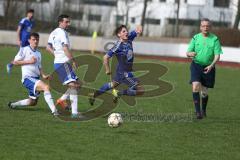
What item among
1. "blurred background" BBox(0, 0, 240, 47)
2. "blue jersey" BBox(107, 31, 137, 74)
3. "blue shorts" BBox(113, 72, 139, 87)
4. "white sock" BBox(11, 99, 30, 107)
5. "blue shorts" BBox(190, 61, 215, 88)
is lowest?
"blurred background" BBox(0, 0, 240, 47)

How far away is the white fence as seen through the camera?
39406 mm

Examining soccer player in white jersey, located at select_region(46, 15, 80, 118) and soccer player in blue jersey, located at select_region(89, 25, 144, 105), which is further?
soccer player in blue jersey, located at select_region(89, 25, 144, 105)

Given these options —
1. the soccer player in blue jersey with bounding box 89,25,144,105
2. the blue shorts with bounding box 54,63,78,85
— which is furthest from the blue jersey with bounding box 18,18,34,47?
the blue shorts with bounding box 54,63,78,85

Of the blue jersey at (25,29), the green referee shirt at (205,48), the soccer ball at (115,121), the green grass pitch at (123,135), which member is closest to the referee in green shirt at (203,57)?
the green referee shirt at (205,48)

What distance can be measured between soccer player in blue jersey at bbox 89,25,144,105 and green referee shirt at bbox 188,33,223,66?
149 centimetres

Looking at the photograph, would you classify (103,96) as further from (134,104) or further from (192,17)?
(192,17)

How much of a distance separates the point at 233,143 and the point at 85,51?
104ft

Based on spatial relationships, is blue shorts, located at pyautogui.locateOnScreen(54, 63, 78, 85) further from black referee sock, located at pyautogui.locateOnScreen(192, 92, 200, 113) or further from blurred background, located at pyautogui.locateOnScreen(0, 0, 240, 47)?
blurred background, located at pyautogui.locateOnScreen(0, 0, 240, 47)

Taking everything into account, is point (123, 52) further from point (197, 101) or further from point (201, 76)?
point (197, 101)

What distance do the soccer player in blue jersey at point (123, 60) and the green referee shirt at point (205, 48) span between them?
149cm

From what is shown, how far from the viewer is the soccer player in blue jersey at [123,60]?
1436 cm

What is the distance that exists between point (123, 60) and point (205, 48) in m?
2.00

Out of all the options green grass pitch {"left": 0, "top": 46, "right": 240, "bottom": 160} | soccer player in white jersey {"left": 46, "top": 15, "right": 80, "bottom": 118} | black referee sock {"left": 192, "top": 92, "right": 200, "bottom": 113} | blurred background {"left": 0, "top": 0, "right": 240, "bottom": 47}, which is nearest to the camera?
green grass pitch {"left": 0, "top": 46, "right": 240, "bottom": 160}

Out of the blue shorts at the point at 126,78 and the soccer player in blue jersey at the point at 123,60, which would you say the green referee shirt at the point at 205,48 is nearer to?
the soccer player in blue jersey at the point at 123,60
